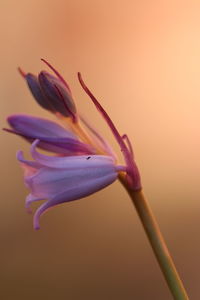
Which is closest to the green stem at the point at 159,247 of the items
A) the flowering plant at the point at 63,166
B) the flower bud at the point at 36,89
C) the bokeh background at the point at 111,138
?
the flowering plant at the point at 63,166

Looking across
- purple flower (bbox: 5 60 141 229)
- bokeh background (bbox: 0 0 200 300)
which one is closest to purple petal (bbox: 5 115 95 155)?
purple flower (bbox: 5 60 141 229)

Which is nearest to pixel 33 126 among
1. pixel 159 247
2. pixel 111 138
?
pixel 159 247

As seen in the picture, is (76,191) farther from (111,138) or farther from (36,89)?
(111,138)

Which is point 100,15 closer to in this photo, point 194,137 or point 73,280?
point 194,137

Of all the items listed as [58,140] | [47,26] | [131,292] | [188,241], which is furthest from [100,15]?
[58,140]

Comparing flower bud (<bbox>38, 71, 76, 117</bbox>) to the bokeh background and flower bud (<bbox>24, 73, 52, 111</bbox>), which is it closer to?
flower bud (<bbox>24, 73, 52, 111</bbox>)
